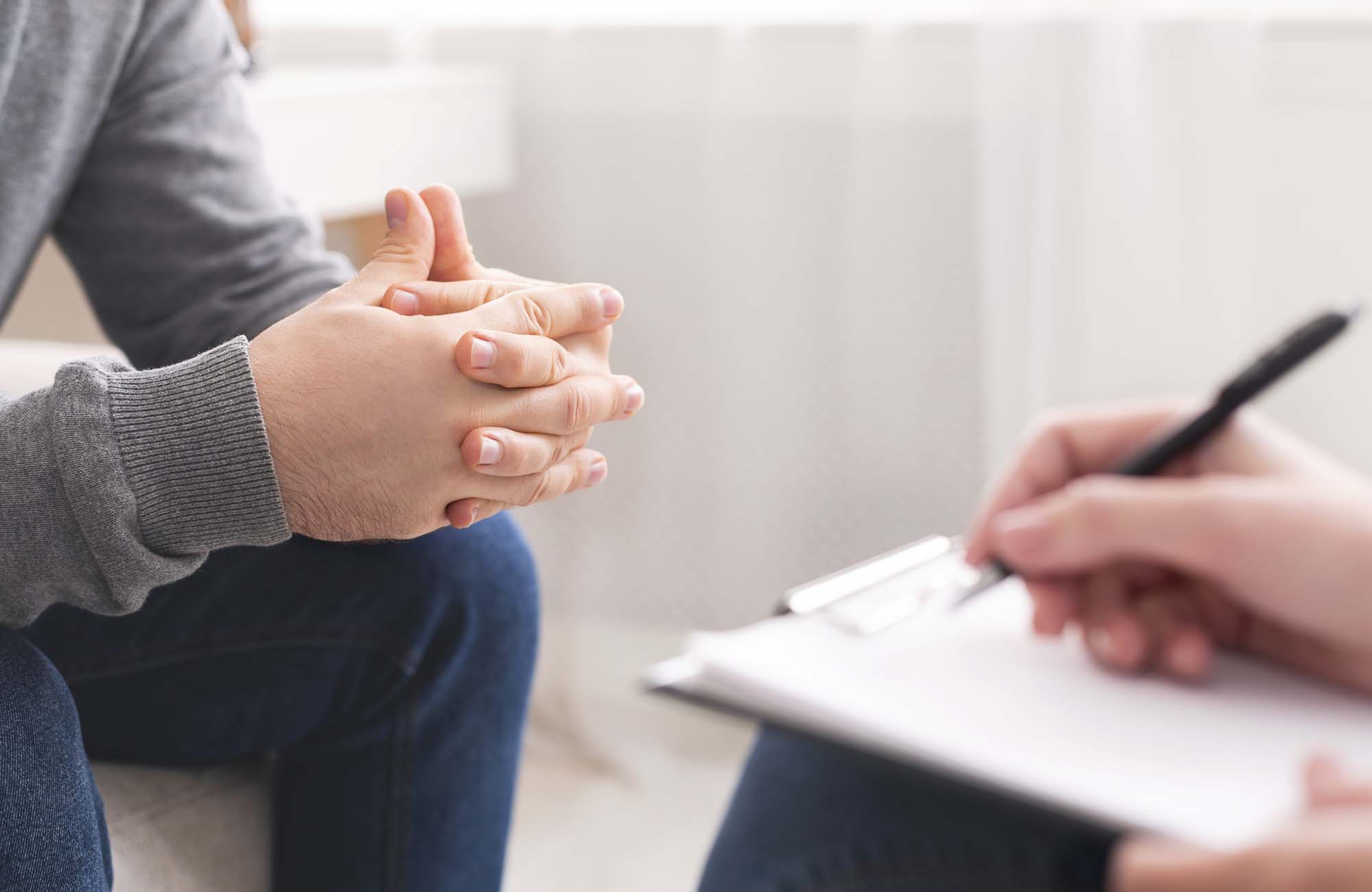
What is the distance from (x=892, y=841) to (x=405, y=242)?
0.43 m

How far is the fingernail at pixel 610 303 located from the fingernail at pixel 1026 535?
0.28 m

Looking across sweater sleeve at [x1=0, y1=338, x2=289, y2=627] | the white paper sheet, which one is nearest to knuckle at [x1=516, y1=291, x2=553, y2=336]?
sweater sleeve at [x1=0, y1=338, x2=289, y2=627]

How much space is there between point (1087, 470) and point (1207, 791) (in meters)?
0.24

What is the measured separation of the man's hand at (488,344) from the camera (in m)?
0.62

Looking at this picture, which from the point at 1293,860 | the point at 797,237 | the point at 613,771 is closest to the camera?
the point at 1293,860

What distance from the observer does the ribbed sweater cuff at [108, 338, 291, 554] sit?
58 centimetres

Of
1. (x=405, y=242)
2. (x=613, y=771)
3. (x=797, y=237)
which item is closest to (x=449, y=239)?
(x=405, y=242)

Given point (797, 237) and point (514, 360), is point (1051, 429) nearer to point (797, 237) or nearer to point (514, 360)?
point (514, 360)

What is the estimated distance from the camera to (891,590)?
54cm

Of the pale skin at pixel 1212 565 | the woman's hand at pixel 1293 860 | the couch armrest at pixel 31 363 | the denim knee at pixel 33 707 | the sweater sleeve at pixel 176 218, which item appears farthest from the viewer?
the sweater sleeve at pixel 176 218

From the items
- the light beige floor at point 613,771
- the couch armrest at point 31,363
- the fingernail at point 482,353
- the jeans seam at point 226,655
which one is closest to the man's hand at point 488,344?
the fingernail at point 482,353

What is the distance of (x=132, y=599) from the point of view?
1.95ft

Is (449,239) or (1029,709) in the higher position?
(449,239)

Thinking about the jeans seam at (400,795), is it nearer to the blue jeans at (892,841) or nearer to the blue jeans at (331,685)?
the blue jeans at (331,685)
